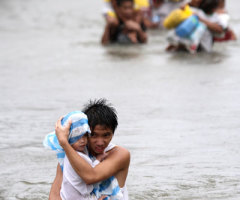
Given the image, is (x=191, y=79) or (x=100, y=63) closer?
(x=191, y=79)

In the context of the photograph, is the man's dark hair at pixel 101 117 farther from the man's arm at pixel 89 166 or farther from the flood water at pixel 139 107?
the flood water at pixel 139 107

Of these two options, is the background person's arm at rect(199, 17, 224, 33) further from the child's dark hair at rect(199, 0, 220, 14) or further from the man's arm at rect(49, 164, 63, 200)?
the man's arm at rect(49, 164, 63, 200)

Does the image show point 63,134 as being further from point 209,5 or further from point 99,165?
point 209,5

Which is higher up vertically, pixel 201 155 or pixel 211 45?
pixel 201 155

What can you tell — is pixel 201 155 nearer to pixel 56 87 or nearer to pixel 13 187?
pixel 13 187

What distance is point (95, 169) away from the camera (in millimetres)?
2859

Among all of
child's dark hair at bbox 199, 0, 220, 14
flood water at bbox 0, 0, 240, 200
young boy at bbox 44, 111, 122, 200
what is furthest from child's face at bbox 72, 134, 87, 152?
child's dark hair at bbox 199, 0, 220, 14

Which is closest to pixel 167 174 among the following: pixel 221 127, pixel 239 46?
pixel 221 127

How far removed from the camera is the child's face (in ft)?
9.36

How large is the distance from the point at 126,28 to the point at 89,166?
7294mm

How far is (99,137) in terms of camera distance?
287 cm

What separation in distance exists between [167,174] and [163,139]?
28.9 inches

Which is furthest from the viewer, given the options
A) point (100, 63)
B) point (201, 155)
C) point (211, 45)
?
point (211, 45)

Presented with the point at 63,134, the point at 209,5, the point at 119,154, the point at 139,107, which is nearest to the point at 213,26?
the point at 209,5
